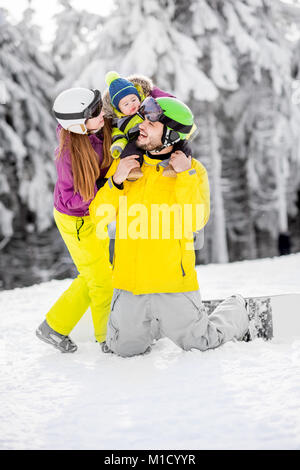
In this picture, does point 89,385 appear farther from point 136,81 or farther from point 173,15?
point 173,15

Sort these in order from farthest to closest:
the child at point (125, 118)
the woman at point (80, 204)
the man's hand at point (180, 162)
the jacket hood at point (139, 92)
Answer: the jacket hood at point (139, 92), the woman at point (80, 204), the child at point (125, 118), the man's hand at point (180, 162)

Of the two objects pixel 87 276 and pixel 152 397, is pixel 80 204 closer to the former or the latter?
pixel 87 276

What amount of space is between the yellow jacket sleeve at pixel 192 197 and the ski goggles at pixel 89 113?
66cm

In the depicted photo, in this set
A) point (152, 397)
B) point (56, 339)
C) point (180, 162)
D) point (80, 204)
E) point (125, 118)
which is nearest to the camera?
point (152, 397)

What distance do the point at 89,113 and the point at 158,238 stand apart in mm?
834

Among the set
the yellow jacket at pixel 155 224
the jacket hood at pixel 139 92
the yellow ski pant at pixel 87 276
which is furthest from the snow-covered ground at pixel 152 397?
the jacket hood at pixel 139 92

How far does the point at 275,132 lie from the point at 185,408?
31.8 ft

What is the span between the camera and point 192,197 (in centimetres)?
249

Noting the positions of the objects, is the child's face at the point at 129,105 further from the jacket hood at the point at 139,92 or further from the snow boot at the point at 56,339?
the snow boot at the point at 56,339

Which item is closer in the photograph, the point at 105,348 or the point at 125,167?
the point at 125,167

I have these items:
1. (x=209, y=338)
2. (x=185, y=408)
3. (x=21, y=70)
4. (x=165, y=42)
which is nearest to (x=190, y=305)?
(x=209, y=338)

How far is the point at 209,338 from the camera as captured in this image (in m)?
2.52

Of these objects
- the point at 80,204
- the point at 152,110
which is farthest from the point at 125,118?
the point at 80,204

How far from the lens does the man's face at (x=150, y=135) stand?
2.52m
